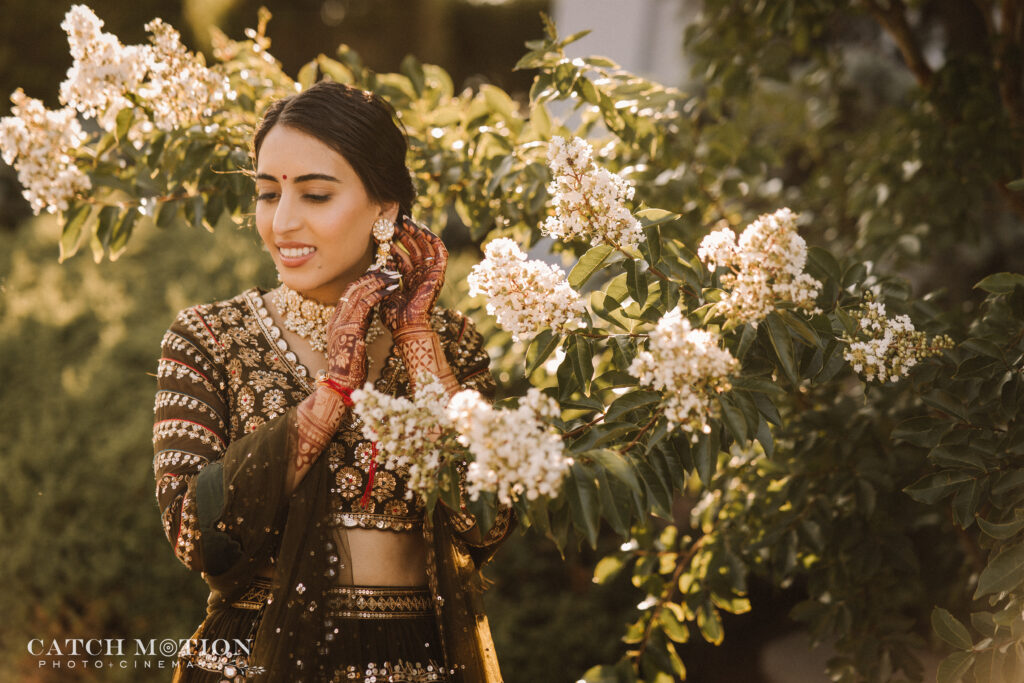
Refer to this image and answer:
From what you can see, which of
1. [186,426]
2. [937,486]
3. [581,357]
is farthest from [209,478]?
[937,486]

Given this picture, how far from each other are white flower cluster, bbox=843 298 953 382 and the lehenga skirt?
93cm

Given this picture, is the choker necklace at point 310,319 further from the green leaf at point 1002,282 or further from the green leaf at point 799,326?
the green leaf at point 1002,282

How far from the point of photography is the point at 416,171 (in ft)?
7.69

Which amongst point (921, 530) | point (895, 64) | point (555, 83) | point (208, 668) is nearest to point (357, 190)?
point (555, 83)

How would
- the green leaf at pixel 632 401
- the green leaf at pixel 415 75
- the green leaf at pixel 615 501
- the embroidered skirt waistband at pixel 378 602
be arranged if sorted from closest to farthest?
the green leaf at pixel 615 501 → the green leaf at pixel 632 401 → the embroidered skirt waistband at pixel 378 602 → the green leaf at pixel 415 75

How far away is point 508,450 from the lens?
3.99ft

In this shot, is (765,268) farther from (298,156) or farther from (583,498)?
(298,156)

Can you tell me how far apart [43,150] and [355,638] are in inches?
51.3

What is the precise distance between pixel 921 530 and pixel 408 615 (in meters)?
1.99

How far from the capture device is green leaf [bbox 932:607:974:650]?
1.60 meters

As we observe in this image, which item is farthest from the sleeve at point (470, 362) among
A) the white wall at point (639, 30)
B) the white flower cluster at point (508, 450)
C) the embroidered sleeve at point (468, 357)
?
the white wall at point (639, 30)

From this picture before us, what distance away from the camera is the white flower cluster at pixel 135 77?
195 cm

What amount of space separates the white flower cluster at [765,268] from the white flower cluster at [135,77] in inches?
52.6

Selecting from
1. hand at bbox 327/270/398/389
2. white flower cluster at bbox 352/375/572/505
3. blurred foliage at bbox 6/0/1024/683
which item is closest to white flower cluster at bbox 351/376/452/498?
white flower cluster at bbox 352/375/572/505
